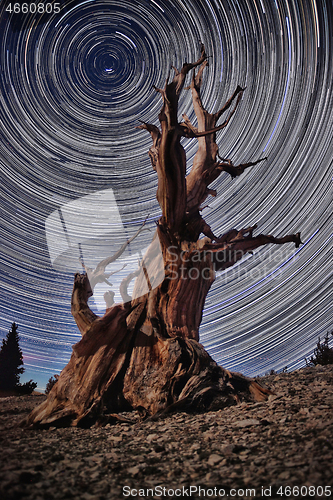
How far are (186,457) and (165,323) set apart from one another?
3.32m

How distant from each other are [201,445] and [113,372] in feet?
9.38

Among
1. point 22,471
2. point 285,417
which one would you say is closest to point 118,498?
point 22,471

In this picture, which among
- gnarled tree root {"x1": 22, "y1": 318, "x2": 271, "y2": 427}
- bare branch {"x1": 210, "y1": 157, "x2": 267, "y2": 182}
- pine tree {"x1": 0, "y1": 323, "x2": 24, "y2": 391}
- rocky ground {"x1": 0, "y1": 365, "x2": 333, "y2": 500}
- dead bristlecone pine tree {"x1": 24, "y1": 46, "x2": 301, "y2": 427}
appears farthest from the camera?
pine tree {"x1": 0, "y1": 323, "x2": 24, "y2": 391}

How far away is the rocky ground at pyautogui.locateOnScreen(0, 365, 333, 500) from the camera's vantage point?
221cm

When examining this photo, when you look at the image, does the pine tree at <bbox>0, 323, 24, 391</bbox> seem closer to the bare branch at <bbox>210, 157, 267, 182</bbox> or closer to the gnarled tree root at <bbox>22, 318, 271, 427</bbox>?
the gnarled tree root at <bbox>22, 318, 271, 427</bbox>

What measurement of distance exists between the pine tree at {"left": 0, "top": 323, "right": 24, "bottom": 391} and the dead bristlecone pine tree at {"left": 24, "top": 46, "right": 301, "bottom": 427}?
16.5 meters

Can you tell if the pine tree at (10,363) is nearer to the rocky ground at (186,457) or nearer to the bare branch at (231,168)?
the rocky ground at (186,457)

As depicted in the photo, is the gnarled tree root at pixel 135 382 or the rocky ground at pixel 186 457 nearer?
the rocky ground at pixel 186 457

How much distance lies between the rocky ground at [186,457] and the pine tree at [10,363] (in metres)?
17.9

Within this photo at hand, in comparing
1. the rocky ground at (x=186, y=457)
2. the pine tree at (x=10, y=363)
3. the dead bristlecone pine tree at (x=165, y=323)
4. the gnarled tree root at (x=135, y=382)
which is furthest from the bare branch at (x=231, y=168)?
the pine tree at (x=10, y=363)

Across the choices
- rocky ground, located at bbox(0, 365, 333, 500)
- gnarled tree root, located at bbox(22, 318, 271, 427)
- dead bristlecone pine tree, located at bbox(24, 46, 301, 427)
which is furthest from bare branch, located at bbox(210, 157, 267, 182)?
rocky ground, located at bbox(0, 365, 333, 500)

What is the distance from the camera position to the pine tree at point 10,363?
753 inches

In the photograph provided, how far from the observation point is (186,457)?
2.96 meters

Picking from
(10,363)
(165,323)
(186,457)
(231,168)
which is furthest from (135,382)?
(10,363)
